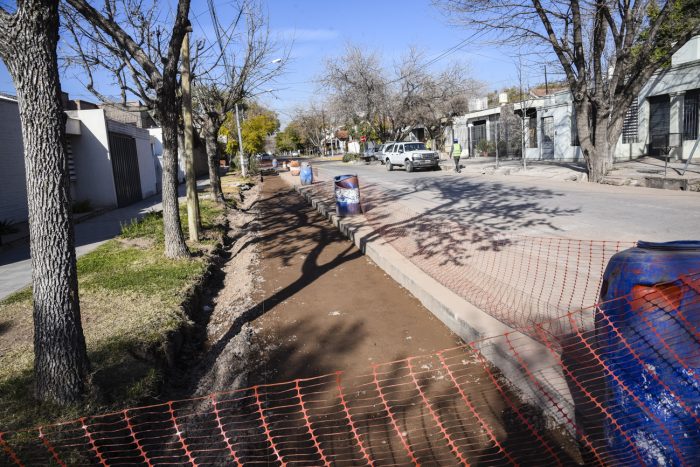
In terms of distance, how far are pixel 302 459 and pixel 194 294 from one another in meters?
3.88

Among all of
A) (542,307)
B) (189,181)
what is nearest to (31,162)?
(542,307)

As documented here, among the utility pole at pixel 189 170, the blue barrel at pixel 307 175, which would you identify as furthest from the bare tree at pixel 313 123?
the utility pole at pixel 189 170

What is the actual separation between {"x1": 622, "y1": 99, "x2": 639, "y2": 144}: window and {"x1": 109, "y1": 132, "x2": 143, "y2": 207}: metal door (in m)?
20.9

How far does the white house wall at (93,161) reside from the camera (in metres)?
16.5

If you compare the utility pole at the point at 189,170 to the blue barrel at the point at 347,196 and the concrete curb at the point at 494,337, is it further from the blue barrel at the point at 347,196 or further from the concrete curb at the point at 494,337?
the concrete curb at the point at 494,337

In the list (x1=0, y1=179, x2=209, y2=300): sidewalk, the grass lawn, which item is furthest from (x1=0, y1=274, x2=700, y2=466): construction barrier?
(x1=0, y1=179, x2=209, y2=300): sidewalk

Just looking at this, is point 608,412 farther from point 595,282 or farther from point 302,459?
point 595,282

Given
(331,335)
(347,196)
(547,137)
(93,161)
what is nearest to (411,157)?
(547,137)

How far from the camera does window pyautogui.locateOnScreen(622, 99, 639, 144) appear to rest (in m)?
22.7

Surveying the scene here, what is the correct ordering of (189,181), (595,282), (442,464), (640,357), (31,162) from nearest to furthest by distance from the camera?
(640,357) → (442,464) → (31,162) → (595,282) → (189,181)

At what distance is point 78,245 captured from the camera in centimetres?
1030

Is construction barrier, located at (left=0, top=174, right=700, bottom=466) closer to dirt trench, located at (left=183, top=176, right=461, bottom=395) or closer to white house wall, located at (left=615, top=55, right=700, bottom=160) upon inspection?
dirt trench, located at (left=183, top=176, right=461, bottom=395)

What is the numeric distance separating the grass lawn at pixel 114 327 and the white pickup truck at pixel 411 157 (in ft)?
66.8

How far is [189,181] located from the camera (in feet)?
32.5
